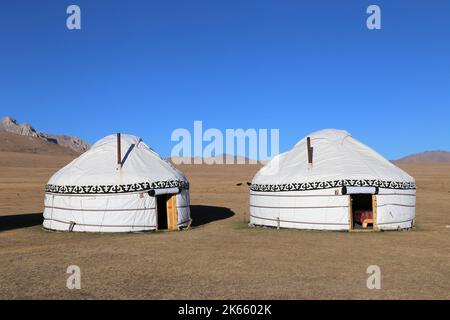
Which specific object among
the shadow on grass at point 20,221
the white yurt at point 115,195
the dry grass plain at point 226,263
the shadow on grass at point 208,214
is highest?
the white yurt at point 115,195

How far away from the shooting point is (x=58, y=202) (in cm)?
1475

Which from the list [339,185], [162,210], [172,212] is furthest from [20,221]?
[339,185]

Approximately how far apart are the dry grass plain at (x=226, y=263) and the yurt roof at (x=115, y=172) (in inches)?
58.7

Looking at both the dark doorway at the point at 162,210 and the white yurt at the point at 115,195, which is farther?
the dark doorway at the point at 162,210

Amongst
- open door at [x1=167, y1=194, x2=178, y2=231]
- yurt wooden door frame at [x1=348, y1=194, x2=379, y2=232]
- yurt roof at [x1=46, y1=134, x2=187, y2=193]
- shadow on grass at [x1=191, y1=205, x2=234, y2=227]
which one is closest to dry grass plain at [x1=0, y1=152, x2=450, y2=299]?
yurt wooden door frame at [x1=348, y1=194, x2=379, y2=232]

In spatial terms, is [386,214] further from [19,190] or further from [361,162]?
[19,190]

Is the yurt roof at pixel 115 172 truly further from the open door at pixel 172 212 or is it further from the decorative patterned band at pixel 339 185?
the decorative patterned band at pixel 339 185

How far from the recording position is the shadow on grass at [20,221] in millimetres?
16052

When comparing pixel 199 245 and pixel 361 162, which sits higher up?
pixel 361 162

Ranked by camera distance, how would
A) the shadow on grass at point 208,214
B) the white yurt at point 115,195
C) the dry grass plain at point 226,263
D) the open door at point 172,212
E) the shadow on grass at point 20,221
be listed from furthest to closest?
the shadow on grass at point 208,214 → the shadow on grass at point 20,221 → the open door at point 172,212 → the white yurt at point 115,195 → the dry grass plain at point 226,263

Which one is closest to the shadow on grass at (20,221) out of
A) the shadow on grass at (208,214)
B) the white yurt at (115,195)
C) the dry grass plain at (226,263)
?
the dry grass plain at (226,263)

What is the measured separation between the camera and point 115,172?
573 inches
